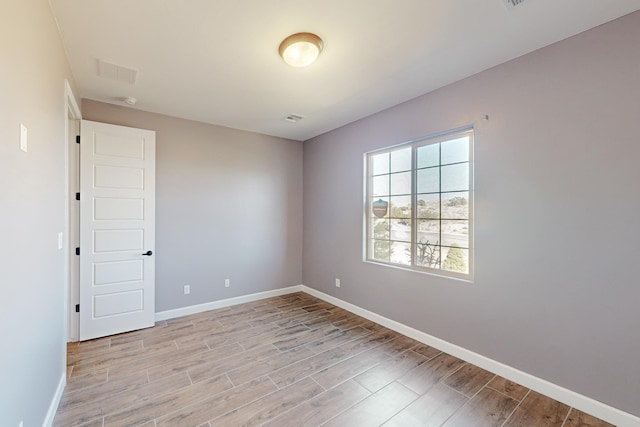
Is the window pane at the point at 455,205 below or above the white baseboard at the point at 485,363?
above

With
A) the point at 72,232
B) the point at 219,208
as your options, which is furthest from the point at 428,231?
the point at 72,232

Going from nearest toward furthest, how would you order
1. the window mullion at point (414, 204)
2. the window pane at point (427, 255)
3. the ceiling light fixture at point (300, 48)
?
the ceiling light fixture at point (300, 48) → the window pane at point (427, 255) → the window mullion at point (414, 204)

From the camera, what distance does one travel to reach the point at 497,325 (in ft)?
8.09

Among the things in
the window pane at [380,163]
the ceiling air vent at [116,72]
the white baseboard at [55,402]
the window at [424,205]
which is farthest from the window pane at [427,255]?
the ceiling air vent at [116,72]

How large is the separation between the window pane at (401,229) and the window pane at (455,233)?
445mm

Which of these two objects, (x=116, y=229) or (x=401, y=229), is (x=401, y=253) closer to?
(x=401, y=229)

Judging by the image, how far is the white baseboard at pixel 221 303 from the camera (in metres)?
3.73

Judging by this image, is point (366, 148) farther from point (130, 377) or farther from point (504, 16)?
point (130, 377)

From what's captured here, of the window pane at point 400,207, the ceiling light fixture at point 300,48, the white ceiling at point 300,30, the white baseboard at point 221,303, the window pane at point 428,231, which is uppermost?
the white ceiling at point 300,30

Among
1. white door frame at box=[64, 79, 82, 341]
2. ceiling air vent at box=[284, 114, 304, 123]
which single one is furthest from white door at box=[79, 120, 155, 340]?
ceiling air vent at box=[284, 114, 304, 123]

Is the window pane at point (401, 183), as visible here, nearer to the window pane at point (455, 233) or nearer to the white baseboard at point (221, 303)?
the window pane at point (455, 233)

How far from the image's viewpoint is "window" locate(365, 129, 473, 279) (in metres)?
2.82

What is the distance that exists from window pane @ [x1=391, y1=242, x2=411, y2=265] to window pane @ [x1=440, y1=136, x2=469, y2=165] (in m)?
1.08

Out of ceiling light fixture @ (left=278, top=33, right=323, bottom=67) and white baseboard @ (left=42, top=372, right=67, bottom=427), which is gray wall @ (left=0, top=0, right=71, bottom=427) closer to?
white baseboard @ (left=42, top=372, right=67, bottom=427)
